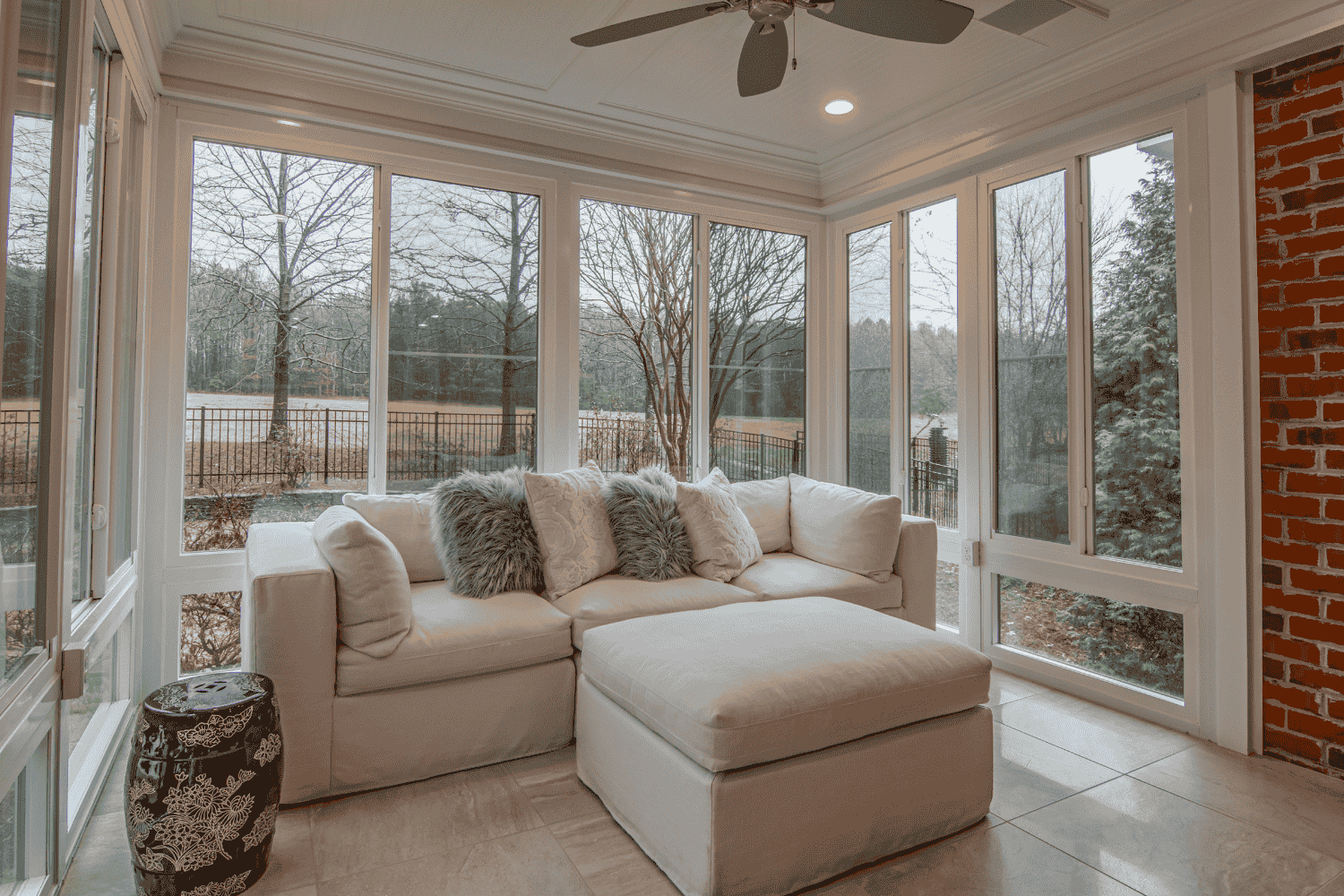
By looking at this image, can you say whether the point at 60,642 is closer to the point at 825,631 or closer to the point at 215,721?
the point at 215,721

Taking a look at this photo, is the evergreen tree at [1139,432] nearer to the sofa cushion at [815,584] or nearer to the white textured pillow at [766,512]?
the sofa cushion at [815,584]

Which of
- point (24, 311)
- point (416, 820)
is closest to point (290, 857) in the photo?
point (416, 820)

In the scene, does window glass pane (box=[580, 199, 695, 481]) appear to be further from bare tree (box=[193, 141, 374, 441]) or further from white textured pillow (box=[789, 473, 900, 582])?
bare tree (box=[193, 141, 374, 441])

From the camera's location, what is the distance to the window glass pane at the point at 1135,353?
2801 mm

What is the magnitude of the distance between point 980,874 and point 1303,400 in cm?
184

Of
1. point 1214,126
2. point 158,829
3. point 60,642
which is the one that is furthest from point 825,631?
point 1214,126

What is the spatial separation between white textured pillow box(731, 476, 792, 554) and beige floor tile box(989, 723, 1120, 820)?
53.1 inches

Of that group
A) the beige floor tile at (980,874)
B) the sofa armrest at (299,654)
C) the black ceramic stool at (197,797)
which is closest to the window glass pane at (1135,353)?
the beige floor tile at (980,874)

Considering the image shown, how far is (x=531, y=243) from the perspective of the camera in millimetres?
3691

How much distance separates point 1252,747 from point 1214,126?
84.3 inches

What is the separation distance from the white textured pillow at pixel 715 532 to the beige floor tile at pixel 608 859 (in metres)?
1.22

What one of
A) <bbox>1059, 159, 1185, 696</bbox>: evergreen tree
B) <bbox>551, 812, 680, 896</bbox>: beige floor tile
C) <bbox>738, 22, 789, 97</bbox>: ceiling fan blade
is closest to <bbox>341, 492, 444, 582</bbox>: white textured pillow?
<bbox>551, 812, 680, 896</bbox>: beige floor tile

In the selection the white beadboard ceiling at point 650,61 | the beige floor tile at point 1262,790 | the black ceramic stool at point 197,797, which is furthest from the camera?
the white beadboard ceiling at point 650,61

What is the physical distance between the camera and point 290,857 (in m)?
1.92
